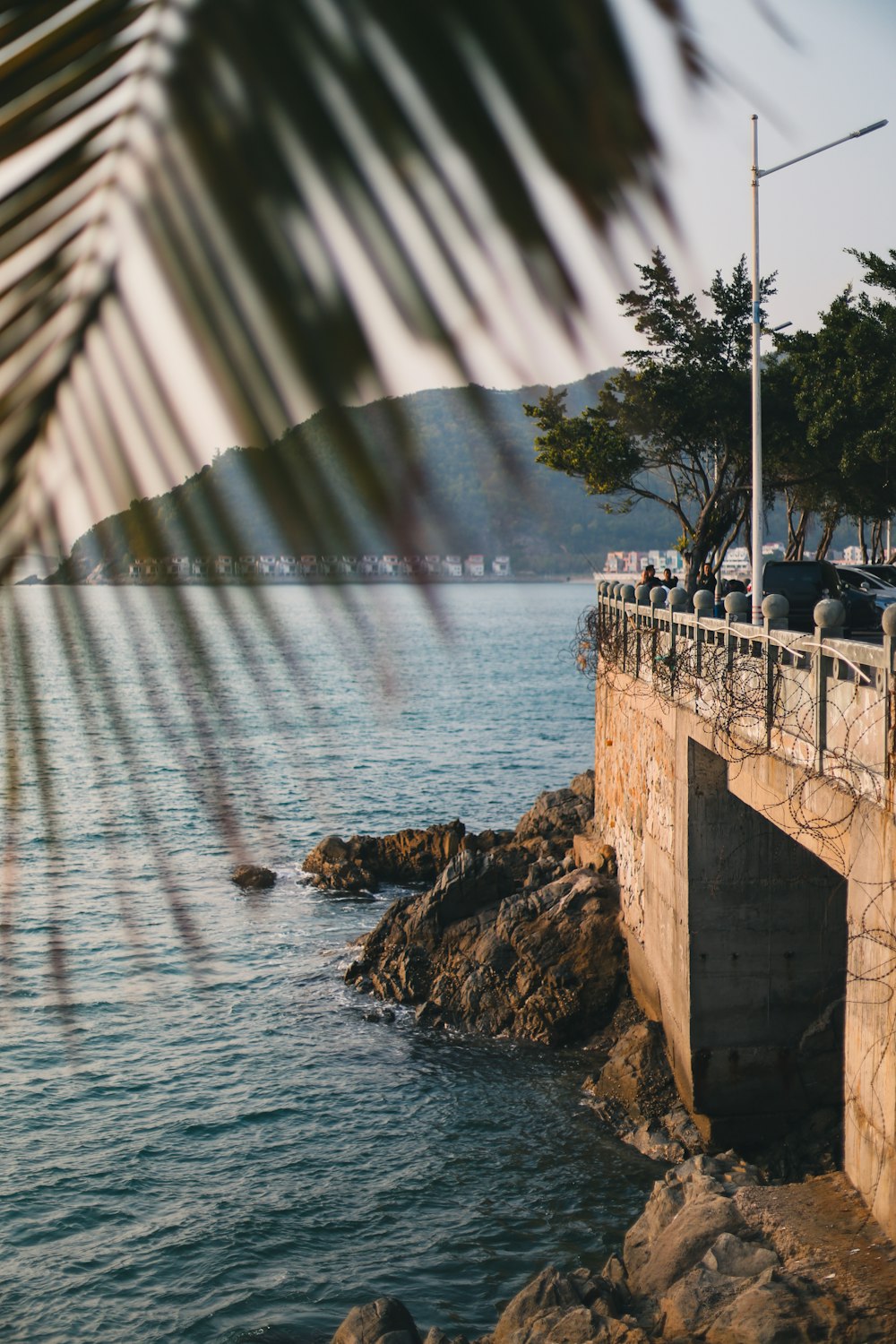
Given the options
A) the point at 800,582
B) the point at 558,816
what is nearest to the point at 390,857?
the point at 558,816

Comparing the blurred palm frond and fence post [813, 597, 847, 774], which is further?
fence post [813, 597, 847, 774]

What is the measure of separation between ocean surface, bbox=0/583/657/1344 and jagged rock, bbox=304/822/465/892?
0.83m

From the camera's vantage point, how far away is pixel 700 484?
3141cm

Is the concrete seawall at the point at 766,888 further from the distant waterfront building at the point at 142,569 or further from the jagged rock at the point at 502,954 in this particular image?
the distant waterfront building at the point at 142,569

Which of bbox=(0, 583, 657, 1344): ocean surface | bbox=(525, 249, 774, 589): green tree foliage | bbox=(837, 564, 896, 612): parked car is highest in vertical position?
bbox=(525, 249, 774, 589): green tree foliage

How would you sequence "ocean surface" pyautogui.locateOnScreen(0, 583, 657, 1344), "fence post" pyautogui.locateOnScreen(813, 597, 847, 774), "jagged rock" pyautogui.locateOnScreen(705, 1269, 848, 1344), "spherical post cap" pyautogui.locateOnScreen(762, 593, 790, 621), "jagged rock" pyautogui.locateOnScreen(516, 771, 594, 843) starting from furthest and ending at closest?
"jagged rock" pyautogui.locateOnScreen(516, 771, 594, 843), "spherical post cap" pyautogui.locateOnScreen(762, 593, 790, 621), "fence post" pyautogui.locateOnScreen(813, 597, 847, 774), "jagged rock" pyautogui.locateOnScreen(705, 1269, 848, 1344), "ocean surface" pyautogui.locateOnScreen(0, 583, 657, 1344)

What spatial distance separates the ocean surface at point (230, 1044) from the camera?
1.25 metres

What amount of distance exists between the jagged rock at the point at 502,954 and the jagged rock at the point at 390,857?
6.32 m

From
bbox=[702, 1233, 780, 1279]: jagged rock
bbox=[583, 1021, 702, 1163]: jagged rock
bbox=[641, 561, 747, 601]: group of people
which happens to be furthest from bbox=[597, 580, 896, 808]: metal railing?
bbox=[583, 1021, 702, 1163]: jagged rock

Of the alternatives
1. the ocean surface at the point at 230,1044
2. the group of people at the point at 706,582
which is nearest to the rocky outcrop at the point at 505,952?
the ocean surface at the point at 230,1044

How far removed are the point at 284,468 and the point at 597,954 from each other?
65.5ft

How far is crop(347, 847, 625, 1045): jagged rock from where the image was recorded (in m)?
20.0

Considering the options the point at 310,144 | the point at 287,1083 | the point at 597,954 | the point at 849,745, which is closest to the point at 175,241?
the point at 310,144

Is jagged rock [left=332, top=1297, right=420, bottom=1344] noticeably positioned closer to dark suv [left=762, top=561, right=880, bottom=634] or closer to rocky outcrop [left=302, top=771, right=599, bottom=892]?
dark suv [left=762, top=561, right=880, bottom=634]
